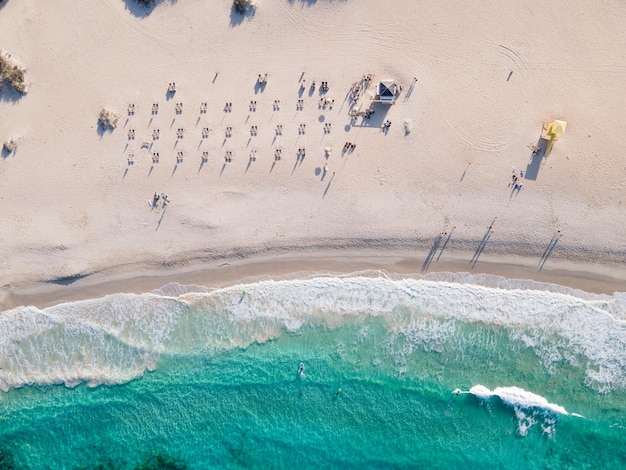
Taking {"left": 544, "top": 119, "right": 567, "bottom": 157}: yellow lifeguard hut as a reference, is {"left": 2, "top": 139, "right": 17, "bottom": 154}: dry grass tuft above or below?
below

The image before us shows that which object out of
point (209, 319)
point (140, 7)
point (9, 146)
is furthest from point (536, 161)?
point (9, 146)

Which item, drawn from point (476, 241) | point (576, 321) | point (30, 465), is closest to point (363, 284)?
point (476, 241)

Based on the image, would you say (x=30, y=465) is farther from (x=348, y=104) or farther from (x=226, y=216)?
(x=348, y=104)

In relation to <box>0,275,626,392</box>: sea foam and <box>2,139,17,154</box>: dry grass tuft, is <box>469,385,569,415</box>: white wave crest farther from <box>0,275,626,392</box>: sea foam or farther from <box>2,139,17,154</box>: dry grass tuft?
<box>2,139,17,154</box>: dry grass tuft

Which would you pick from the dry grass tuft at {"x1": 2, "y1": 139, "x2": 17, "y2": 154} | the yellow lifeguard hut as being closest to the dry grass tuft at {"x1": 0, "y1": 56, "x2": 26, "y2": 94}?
the dry grass tuft at {"x1": 2, "y1": 139, "x2": 17, "y2": 154}

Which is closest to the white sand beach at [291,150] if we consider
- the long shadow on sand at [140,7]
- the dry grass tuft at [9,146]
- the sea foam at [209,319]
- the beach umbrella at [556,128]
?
the long shadow on sand at [140,7]

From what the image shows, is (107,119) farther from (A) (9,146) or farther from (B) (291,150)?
(B) (291,150)

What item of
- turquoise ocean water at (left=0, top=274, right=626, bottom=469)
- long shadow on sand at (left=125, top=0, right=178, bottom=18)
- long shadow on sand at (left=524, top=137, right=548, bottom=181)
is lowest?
turquoise ocean water at (left=0, top=274, right=626, bottom=469)
